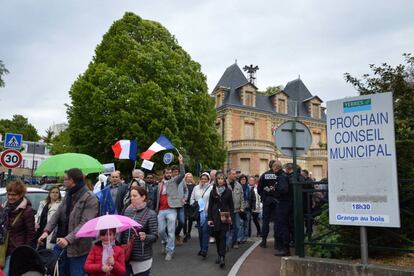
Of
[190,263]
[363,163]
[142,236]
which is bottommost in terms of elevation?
[190,263]

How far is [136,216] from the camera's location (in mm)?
4871

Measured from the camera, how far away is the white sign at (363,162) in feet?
18.0

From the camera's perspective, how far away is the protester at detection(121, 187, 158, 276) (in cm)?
461

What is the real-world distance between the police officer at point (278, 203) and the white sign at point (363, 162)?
2.22 metres

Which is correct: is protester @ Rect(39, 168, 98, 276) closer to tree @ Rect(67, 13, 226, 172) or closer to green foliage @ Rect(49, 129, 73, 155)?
tree @ Rect(67, 13, 226, 172)

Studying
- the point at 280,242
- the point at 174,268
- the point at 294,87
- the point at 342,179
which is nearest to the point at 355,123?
the point at 342,179

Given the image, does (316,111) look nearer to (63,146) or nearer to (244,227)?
(63,146)

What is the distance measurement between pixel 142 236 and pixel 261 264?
12.4ft

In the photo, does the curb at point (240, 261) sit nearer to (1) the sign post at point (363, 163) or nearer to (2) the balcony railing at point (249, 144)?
(1) the sign post at point (363, 163)

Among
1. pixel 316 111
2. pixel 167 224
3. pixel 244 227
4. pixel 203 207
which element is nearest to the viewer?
pixel 167 224

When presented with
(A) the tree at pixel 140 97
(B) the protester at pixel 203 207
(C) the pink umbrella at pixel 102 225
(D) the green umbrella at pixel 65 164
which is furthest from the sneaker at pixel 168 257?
(A) the tree at pixel 140 97

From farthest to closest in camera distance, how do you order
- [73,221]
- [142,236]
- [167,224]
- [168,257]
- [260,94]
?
[260,94] → [167,224] → [168,257] → [73,221] → [142,236]

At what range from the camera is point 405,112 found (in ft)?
30.7

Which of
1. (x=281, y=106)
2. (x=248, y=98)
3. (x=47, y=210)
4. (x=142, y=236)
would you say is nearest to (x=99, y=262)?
(x=142, y=236)
